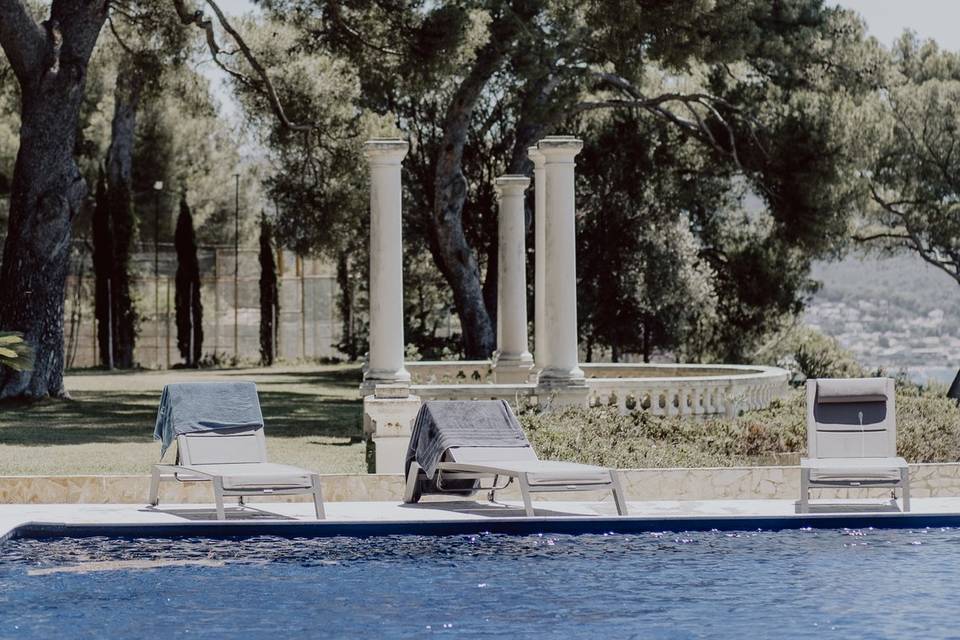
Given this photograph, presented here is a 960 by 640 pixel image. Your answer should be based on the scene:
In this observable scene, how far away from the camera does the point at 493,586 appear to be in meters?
8.09

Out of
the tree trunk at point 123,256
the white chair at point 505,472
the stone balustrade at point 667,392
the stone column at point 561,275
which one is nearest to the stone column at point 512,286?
the stone balustrade at point 667,392

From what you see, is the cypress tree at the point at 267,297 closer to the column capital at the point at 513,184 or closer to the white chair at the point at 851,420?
the column capital at the point at 513,184

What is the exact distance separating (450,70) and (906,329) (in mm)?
64590

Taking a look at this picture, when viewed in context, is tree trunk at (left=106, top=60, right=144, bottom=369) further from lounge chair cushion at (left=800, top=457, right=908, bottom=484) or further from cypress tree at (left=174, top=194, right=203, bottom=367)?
lounge chair cushion at (left=800, top=457, right=908, bottom=484)

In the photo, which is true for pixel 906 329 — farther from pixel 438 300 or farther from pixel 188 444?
pixel 188 444

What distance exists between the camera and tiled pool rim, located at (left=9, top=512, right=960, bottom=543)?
370 inches

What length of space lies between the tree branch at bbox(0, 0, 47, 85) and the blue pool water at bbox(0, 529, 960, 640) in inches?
553

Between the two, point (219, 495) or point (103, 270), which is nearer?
point (219, 495)

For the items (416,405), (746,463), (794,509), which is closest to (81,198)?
(416,405)

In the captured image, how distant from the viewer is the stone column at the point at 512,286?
59.2ft

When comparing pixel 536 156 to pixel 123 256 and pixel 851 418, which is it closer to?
pixel 851 418

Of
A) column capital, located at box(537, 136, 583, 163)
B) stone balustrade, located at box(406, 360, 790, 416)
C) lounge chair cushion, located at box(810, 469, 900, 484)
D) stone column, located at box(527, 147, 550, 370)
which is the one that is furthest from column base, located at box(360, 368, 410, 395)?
lounge chair cushion, located at box(810, 469, 900, 484)

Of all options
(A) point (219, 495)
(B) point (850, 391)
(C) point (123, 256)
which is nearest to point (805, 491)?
(B) point (850, 391)

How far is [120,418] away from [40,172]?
14.8 feet
